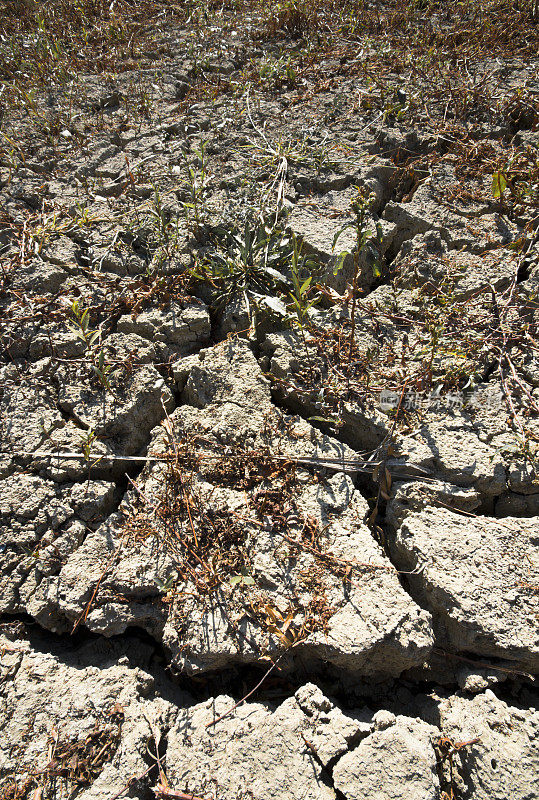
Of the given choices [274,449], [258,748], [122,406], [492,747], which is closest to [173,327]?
[122,406]

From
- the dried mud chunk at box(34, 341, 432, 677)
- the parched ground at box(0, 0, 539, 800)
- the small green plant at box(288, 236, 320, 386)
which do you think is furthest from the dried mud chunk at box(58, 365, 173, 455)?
the small green plant at box(288, 236, 320, 386)

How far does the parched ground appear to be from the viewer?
1641 mm

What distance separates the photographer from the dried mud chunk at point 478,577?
1.74 m

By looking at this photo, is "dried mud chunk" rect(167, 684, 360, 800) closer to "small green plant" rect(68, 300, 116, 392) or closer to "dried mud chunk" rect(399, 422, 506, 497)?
"dried mud chunk" rect(399, 422, 506, 497)

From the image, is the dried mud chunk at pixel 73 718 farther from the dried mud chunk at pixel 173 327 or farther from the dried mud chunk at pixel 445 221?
the dried mud chunk at pixel 445 221

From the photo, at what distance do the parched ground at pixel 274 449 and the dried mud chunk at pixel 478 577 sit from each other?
11mm

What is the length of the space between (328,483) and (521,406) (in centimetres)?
101

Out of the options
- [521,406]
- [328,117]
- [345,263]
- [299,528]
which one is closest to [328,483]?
[299,528]

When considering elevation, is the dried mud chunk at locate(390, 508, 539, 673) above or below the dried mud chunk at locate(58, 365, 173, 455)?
below

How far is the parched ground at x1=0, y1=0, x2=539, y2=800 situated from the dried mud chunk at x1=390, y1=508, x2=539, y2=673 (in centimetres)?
1

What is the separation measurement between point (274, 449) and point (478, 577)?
3.22 feet

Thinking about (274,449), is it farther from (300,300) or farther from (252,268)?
(252,268)

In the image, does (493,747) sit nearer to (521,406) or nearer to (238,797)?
(238,797)

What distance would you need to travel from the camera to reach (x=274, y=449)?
6.97 feet
